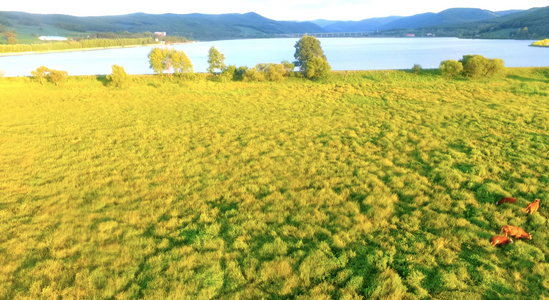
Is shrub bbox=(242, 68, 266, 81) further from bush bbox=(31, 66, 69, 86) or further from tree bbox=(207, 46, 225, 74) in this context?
bush bbox=(31, 66, 69, 86)

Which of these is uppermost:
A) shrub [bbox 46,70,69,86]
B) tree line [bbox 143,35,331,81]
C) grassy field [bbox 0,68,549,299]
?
tree line [bbox 143,35,331,81]

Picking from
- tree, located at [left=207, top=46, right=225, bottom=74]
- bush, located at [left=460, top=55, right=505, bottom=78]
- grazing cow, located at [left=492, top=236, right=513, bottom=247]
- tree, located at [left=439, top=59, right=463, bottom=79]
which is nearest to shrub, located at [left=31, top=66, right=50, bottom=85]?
tree, located at [left=207, top=46, right=225, bottom=74]

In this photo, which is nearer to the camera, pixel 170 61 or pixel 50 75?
pixel 50 75

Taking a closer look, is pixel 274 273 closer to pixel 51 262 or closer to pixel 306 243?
pixel 306 243

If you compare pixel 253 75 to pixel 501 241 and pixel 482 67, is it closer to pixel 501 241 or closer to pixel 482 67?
pixel 482 67

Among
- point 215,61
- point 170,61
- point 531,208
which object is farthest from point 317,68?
point 531,208

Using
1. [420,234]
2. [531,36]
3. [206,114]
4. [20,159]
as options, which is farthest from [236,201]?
[531,36]
